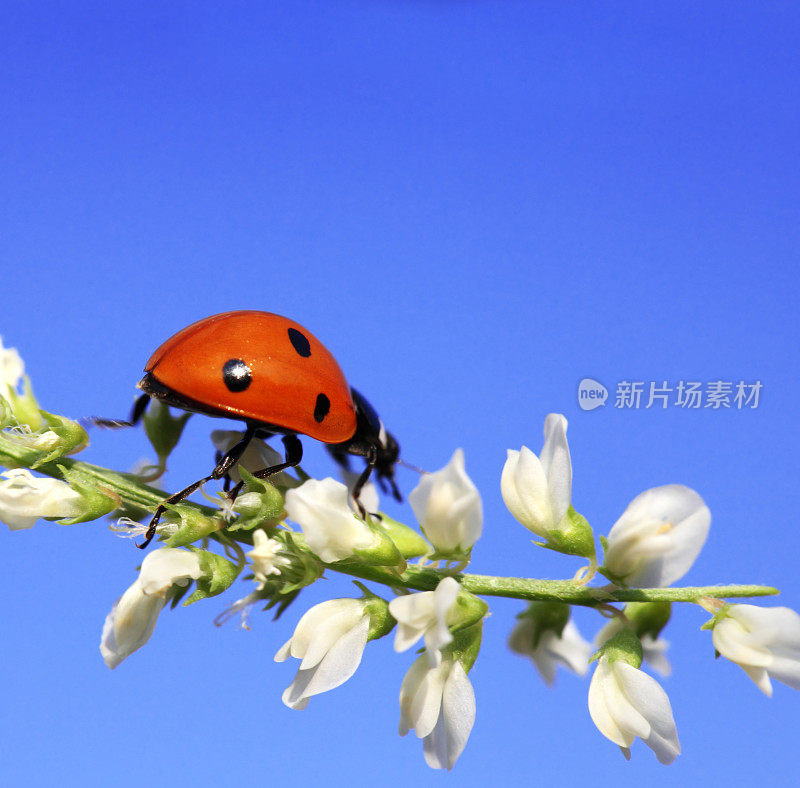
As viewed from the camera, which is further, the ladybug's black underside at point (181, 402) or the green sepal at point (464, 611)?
the ladybug's black underside at point (181, 402)

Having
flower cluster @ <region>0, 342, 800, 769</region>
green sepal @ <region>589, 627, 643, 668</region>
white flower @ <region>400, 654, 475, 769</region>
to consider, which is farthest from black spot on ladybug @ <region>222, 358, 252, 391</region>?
green sepal @ <region>589, 627, 643, 668</region>

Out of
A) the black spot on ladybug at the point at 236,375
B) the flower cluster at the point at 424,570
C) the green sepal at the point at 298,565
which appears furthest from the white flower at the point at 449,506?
the black spot on ladybug at the point at 236,375

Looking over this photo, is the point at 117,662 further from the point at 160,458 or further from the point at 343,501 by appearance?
the point at 343,501

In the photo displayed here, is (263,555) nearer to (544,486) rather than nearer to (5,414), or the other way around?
(544,486)

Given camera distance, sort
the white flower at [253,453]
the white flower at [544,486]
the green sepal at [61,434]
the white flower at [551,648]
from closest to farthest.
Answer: the white flower at [544,486], the green sepal at [61,434], the white flower at [253,453], the white flower at [551,648]

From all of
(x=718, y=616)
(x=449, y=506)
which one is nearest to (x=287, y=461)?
(x=449, y=506)

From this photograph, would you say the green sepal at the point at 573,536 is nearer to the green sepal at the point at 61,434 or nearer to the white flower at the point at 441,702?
the white flower at the point at 441,702
